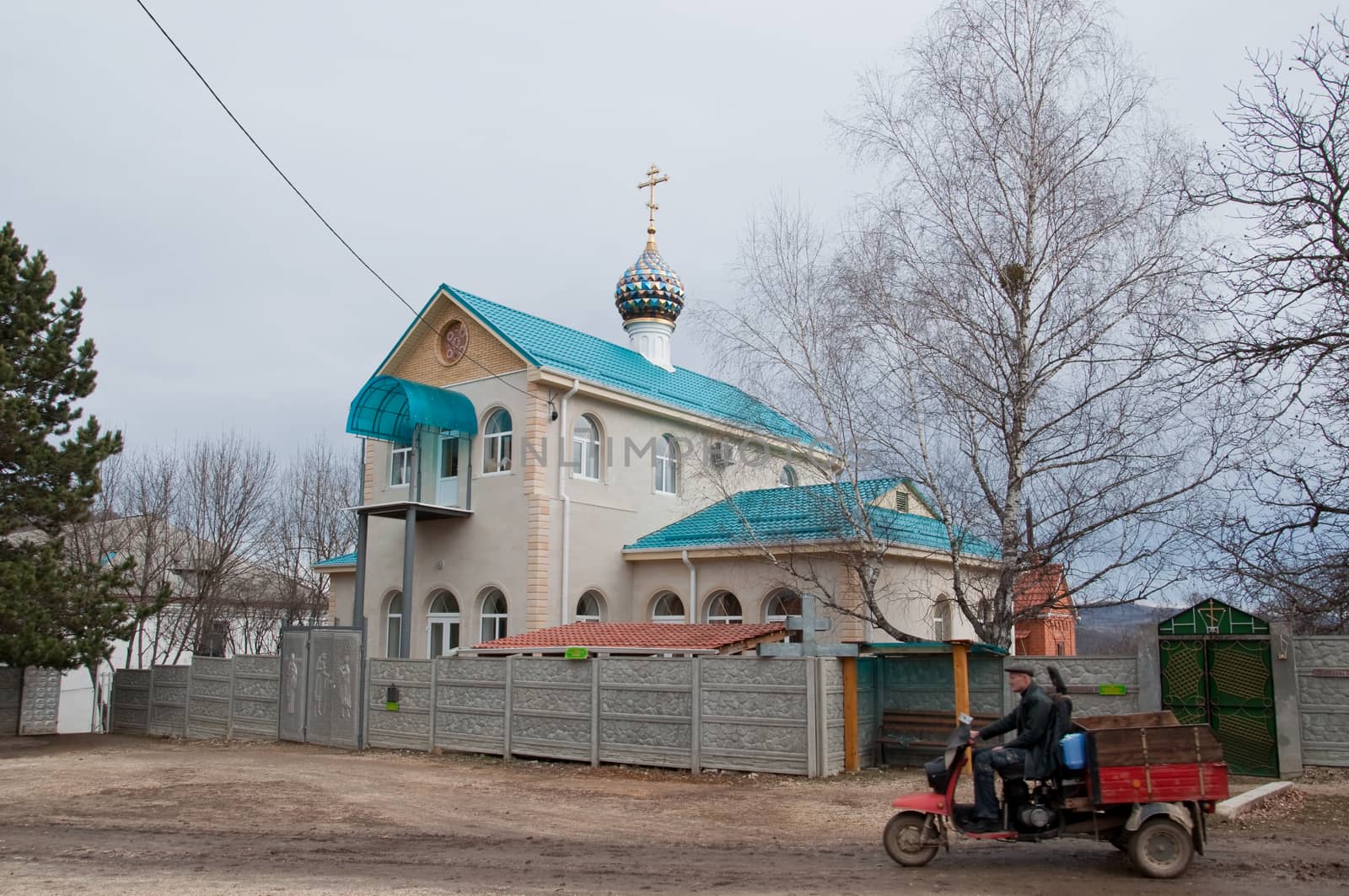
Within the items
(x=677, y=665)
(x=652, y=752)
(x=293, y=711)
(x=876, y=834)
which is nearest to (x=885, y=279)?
(x=677, y=665)

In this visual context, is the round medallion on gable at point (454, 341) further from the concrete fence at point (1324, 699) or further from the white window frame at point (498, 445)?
the concrete fence at point (1324, 699)

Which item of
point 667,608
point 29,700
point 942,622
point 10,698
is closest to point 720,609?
point 667,608

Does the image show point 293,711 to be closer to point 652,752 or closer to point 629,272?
point 652,752

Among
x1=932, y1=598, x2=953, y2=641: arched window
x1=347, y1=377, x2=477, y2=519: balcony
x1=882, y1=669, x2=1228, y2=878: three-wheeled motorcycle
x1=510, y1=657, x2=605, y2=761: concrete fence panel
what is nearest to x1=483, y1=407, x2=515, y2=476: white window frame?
x1=347, y1=377, x2=477, y2=519: balcony

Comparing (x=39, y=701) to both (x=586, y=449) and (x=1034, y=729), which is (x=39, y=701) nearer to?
(x=586, y=449)

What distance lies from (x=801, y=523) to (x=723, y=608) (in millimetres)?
3551

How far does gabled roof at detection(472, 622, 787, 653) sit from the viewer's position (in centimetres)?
1623

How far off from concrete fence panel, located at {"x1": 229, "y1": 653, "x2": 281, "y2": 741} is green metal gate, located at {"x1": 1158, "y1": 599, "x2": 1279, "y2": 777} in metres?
15.4

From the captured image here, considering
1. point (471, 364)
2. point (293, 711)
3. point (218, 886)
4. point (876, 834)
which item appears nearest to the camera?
point (218, 886)

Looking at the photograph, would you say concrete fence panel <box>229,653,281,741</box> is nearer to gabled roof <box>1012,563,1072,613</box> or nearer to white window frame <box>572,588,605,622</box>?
white window frame <box>572,588,605,622</box>

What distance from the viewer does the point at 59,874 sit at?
870 cm

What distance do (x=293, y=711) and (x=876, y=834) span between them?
13.5 metres

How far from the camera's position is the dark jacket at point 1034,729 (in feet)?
27.2

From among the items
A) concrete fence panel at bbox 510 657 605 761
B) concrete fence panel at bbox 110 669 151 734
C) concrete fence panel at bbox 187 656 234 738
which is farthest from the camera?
concrete fence panel at bbox 110 669 151 734
